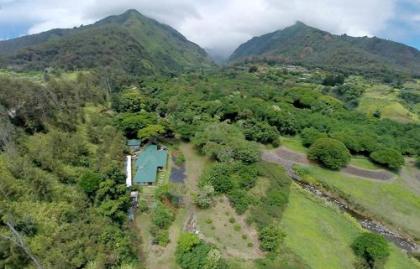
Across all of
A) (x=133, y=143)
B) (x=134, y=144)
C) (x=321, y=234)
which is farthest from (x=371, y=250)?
(x=133, y=143)

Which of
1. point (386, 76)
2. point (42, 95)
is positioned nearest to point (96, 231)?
point (42, 95)

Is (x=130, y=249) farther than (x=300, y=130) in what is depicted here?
No

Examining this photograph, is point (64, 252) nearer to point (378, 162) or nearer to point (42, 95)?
point (42, 95)

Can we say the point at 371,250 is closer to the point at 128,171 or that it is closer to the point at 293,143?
the point at 293,143

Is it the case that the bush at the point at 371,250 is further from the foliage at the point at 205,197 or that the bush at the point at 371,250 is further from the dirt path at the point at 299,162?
the dirt path at the point at 299,162

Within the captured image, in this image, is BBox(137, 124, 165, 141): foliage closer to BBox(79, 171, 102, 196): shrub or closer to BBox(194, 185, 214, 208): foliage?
BBox(194, 185, 214, 208): foliage

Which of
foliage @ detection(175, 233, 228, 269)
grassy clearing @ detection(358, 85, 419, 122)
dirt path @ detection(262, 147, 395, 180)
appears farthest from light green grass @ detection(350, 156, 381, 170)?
grassy clearing @ detection(358, 85, 419, 122)
